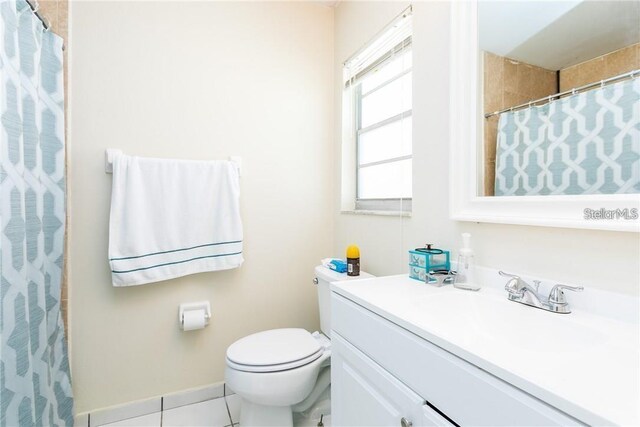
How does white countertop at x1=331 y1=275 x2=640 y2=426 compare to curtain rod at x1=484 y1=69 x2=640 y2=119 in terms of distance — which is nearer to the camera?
white countertop at x1=331 y1=275 x2=640 y2=426

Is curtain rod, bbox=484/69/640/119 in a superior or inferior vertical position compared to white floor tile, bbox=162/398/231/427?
superior

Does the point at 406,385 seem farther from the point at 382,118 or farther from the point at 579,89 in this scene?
the point at 382,118

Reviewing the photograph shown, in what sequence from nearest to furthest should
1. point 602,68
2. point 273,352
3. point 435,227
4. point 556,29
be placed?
1. point 602,68
2. point 556,29
3. point 435,227
4. point 273,352

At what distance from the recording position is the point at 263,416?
133 centimetres

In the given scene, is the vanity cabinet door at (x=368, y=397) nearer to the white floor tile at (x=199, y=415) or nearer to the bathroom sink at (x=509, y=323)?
the bathroom sink at (x=509, y=323)

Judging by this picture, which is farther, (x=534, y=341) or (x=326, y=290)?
(x=326, y=290)

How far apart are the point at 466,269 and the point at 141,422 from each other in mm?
1684

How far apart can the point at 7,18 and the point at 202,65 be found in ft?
2.67

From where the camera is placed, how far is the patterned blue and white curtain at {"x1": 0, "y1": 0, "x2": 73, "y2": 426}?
2.92ft

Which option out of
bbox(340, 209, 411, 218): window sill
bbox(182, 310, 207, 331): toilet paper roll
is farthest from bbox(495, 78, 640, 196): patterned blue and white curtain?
bbox(182, 310, 207, 331): toilet paper roll

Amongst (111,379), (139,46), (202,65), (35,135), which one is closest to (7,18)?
(35,135)

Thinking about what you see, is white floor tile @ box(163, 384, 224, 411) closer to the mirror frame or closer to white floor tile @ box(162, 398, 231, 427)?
white floor tile @ box(162, 398, 231, 427)

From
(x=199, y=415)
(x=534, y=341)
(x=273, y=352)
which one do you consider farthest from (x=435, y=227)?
(x=199, y=415)

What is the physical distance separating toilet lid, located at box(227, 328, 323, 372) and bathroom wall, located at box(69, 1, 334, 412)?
372 mm
